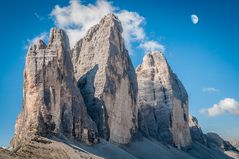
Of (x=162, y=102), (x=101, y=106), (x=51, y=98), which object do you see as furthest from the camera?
(x=162, y=102)

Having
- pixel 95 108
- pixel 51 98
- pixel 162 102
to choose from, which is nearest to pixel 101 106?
pixel 95 108

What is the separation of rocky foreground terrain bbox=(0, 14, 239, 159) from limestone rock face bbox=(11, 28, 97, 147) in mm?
194

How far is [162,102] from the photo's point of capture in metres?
176

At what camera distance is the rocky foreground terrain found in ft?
318

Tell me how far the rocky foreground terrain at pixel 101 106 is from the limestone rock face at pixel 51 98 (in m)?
0.19

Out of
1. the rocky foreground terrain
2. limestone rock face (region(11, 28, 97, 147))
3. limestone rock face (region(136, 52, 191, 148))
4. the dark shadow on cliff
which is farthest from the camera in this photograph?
limestone rock face (region(136, 52, 191, 148))

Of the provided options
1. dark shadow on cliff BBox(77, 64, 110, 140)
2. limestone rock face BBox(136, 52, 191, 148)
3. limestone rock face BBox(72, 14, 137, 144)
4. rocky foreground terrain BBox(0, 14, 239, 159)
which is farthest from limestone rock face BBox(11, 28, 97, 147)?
limestone rock face BBox(136, 52, 191, 148)

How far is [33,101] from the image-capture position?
99.6m

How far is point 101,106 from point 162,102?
183 feet

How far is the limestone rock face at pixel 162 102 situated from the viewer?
169 m

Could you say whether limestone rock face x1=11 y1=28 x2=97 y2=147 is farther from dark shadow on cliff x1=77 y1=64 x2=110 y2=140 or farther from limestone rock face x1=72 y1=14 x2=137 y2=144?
limestone rock face x1=72 y1=14 x2=137 y2=144

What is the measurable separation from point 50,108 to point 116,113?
34438 mm

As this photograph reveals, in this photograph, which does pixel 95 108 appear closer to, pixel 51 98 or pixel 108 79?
pixel 108 79

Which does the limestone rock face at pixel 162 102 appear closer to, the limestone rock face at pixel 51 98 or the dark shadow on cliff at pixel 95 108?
the dark shadow on cliff at pixel 95 108
